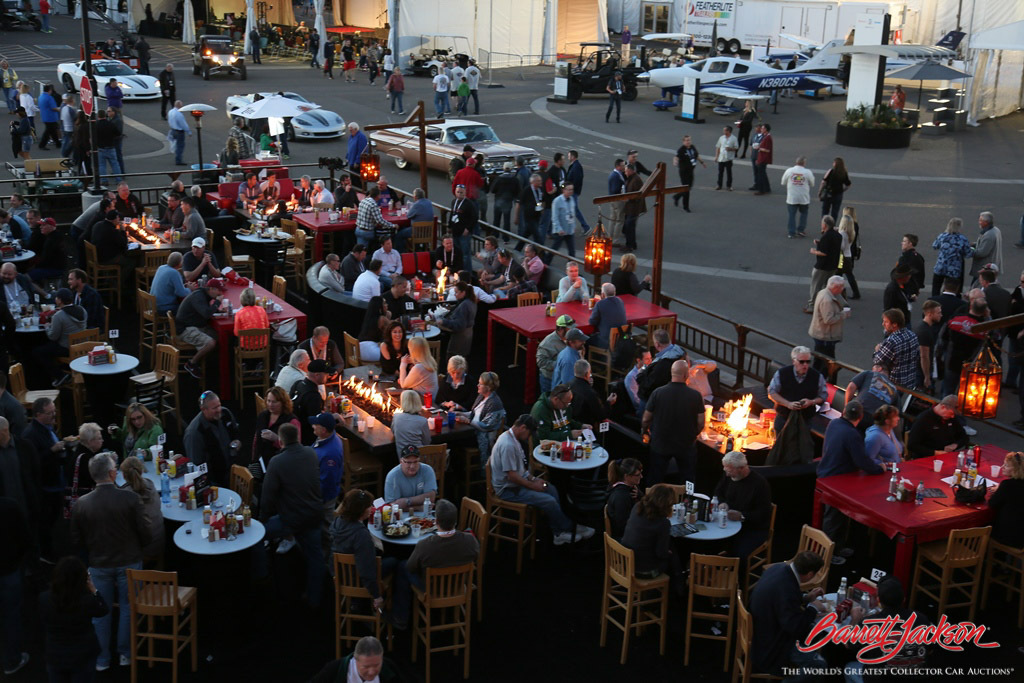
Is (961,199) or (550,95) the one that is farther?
(550,95)

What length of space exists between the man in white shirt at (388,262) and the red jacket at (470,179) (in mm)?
4529

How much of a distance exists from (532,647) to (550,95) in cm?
3444

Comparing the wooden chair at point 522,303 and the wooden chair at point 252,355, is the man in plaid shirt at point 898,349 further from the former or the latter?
the wooden chair at point 252,355

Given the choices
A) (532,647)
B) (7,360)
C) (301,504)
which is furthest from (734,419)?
(7,360)

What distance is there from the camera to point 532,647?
9062 mm

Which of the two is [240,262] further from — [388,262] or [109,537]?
[109,537]

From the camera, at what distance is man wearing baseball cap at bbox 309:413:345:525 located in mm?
9859

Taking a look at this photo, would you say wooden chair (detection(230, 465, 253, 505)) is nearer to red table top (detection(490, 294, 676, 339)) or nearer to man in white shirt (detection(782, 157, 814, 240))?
red table top (detection(490, 294, 676, 339))

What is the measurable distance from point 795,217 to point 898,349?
10.5 m

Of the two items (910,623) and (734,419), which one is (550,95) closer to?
(734,419)

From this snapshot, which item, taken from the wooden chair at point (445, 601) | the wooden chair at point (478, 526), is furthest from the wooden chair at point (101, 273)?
the wooden chair at point (445, 601)

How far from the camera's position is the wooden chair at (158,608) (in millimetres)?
8211

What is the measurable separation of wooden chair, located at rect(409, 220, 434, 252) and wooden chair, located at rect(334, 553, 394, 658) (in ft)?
34.0

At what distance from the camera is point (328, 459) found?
9875 millimetres
